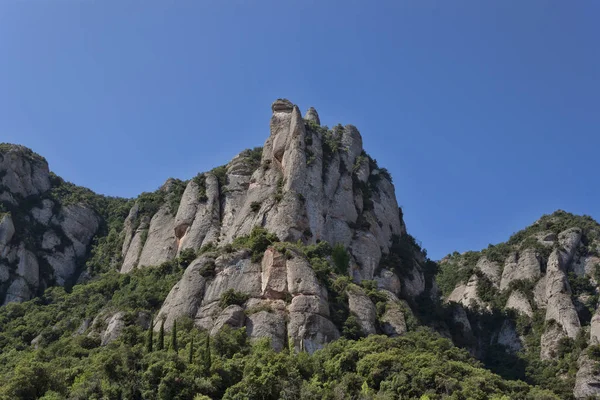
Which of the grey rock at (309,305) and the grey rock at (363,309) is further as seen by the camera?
the grey rock at (363,309)

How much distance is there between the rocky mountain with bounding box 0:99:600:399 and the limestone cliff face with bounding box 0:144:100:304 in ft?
0.74

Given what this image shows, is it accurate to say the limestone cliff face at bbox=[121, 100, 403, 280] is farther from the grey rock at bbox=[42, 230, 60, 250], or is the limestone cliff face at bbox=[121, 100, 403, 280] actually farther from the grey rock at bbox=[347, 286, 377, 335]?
the grey rock at bbox=[347, 286, 377, 335]

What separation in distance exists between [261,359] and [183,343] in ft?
Result: 30.5

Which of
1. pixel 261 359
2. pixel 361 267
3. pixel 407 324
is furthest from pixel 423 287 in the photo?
pixel 261 359

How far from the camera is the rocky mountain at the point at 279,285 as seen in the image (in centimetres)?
5516

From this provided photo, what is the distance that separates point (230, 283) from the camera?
69.4m

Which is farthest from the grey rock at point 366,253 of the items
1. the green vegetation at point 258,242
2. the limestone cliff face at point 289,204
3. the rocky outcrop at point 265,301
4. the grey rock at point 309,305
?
the grey rock at point 309,305

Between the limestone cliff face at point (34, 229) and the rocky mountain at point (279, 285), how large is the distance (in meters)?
0.22

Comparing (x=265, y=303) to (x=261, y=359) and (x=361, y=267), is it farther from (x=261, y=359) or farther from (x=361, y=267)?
(x=361, y=267)

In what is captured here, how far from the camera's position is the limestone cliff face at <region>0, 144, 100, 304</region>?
94.9 meters

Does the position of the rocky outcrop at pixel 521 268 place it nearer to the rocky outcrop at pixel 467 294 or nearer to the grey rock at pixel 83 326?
the rocky outcrop at pixel 467 294

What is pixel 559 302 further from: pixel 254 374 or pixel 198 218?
pixel 254 374

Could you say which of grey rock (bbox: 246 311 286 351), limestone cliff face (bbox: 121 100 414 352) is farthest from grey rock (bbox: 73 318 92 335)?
grey rock (bbox: 246 311 286 351)

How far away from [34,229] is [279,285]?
49.2 m
